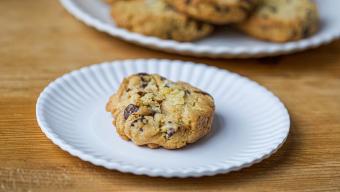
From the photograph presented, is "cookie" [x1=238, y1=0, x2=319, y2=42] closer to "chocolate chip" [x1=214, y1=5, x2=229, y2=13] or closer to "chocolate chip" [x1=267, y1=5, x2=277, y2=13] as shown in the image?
"chocolate chip" [x1=267, y1=5, x2=277, y2=13]

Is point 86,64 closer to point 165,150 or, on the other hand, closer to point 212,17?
point 212,17

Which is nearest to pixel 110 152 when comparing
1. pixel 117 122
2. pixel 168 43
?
pixel 117 122

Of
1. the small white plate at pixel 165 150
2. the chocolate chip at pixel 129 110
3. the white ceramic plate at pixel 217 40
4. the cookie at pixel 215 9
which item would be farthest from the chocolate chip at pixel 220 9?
the chocolate chip at pixel 129 110

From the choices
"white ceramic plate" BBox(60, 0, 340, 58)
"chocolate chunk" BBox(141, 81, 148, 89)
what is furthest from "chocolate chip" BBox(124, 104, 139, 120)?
"white ceramic plate" BBox(60, 0, 340, 58)

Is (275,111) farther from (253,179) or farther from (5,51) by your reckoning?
(5,51)

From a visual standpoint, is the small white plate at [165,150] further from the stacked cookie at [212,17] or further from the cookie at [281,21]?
the cookie at [281,21]
